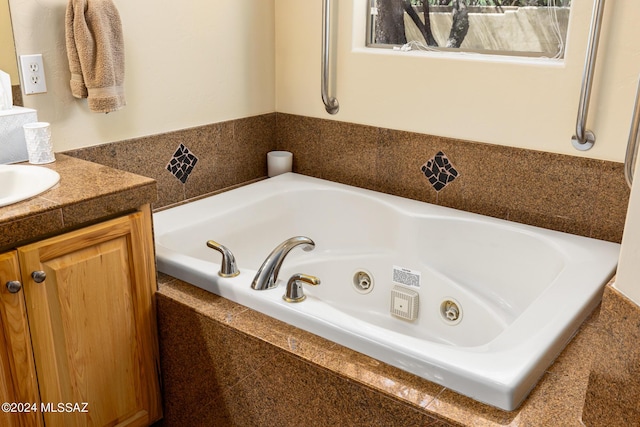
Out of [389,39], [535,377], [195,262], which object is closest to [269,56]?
[389,39]

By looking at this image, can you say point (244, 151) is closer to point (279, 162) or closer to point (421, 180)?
point (279, 162)

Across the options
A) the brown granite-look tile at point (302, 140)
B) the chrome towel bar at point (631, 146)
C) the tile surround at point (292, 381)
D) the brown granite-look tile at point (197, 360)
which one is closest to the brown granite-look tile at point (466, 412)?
the tile surround at point (292, 381)

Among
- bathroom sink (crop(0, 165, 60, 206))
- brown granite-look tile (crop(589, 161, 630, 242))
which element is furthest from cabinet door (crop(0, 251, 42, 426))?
brown granite-look tile (crop(589, 161, 630, 242))

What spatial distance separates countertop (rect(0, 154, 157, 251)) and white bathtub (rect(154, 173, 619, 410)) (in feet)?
0.98

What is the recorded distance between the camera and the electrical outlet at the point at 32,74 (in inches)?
75.4

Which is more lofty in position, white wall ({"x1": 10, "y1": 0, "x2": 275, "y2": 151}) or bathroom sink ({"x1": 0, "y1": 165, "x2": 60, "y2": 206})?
white wall ({"x1": 10, "y1": 0, "x2": 275, "y2": 151})

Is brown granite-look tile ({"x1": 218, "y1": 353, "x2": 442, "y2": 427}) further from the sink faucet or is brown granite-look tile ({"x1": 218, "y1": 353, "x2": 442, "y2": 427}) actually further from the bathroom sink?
the bathroom sink

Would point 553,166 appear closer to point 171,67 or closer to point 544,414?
point 544,414

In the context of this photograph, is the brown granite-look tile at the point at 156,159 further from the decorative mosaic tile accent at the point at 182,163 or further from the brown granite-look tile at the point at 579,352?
the brown granite-look tile at the point at 579,352

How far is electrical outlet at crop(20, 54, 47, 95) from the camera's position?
192cm

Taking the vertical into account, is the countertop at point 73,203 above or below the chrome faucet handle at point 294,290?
above

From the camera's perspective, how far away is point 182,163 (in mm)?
2516

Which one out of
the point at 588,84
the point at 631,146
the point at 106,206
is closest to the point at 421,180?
the point at 588,84

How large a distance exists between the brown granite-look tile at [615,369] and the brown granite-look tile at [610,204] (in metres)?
0.91
